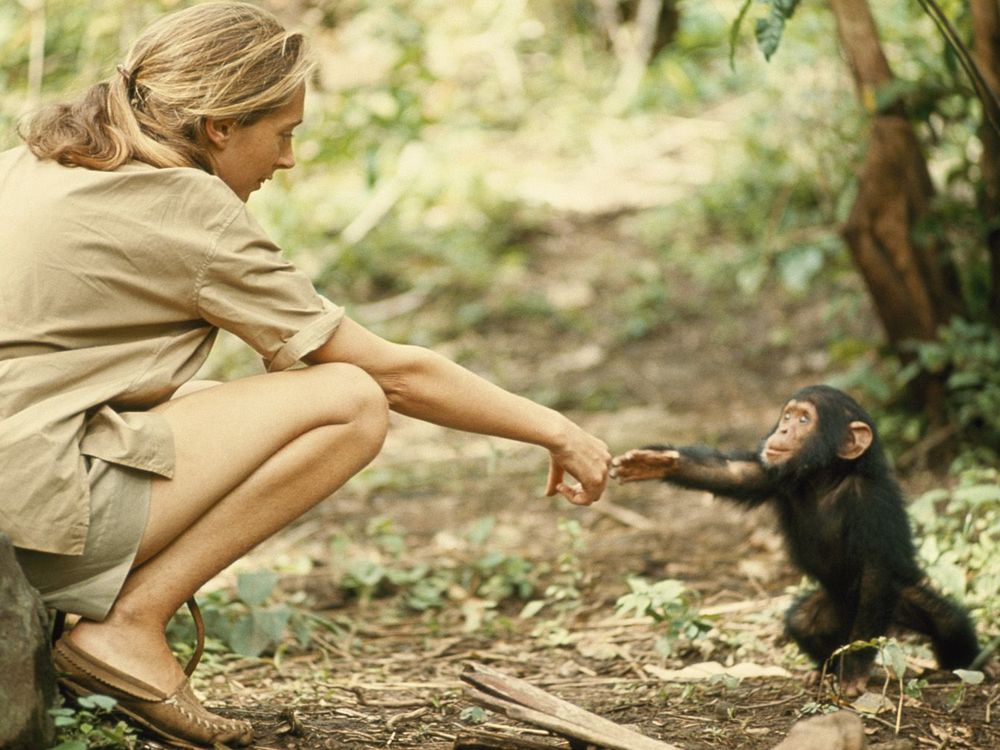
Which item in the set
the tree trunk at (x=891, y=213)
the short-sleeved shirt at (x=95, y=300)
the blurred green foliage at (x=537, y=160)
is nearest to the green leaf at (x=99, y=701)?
the short-sleeved shirt at (x=95, y=300)

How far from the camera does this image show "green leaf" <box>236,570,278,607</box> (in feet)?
12.3

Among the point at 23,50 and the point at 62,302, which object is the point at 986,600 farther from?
the point at 23,50

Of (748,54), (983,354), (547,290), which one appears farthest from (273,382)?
(748,54)

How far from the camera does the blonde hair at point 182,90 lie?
2.70m

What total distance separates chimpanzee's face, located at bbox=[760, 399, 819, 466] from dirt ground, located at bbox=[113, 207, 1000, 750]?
1.59 ft

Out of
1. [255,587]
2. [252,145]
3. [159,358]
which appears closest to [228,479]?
[159,358]

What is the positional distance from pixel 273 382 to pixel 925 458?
3334mm

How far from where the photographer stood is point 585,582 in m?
4.37

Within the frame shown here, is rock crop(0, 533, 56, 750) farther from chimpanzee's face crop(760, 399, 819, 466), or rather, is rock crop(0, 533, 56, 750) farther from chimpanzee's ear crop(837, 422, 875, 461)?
chimpanzee's ear crop(837, 422, 875, 461)

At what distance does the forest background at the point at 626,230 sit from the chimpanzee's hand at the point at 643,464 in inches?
13.9

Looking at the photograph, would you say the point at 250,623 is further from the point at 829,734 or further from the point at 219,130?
the point at 829,734

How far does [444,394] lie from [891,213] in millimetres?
2892

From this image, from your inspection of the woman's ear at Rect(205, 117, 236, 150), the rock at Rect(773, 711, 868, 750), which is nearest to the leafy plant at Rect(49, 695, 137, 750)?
the woman's ear at Rect(205, 117, 236, 150)

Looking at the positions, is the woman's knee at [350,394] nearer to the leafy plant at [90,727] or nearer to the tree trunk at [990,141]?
the leafy plant at [90,727]
